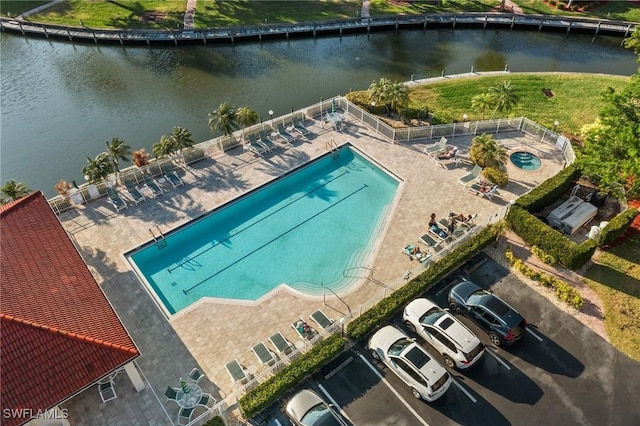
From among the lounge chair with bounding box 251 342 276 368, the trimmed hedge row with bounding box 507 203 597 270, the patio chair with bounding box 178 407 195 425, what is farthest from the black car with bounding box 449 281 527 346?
the patio chair with bounding box 178 407 195 425

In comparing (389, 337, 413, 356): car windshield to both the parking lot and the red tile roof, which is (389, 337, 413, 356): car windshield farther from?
the red tile roof

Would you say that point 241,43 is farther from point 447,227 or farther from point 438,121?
point 447,227

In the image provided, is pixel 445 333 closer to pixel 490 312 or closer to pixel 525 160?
pixel 490 312

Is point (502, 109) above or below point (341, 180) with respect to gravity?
above

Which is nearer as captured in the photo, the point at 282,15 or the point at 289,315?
the point at 289,315

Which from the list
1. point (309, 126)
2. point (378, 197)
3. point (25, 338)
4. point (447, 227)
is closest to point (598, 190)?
point (447, 227)
